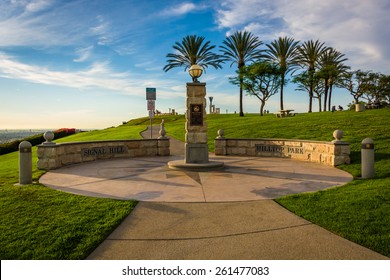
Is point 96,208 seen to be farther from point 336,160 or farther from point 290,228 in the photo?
point 336,160

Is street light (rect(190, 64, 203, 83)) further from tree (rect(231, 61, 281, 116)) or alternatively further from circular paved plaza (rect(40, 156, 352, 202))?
tree (rect(231, 61, 281, 116))

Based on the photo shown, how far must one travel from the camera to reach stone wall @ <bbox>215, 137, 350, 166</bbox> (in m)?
10.7

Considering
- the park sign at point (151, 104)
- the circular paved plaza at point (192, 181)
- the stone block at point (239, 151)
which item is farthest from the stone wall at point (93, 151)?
the stone block at point (239, 151)

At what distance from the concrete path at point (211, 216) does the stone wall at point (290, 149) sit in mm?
1374

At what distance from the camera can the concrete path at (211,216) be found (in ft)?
12.3

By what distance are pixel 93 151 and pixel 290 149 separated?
890 cm

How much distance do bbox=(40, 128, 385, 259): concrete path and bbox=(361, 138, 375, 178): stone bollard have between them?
1.59 ft

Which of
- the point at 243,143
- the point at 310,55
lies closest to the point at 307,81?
the point at 310,55

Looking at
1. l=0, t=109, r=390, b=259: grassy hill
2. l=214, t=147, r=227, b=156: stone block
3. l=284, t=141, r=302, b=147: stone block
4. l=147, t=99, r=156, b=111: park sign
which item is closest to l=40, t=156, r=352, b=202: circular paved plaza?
l=0, t=109, r=390, b=259: grassy hill

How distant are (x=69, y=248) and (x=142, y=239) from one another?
0.97 meters

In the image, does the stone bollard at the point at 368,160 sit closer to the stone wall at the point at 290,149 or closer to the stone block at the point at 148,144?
the stone wall at the point at 290,149

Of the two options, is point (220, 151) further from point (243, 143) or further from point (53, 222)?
point (53, 222)

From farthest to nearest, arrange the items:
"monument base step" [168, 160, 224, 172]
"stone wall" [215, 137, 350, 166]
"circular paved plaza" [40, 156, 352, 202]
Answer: "stone wall" [215, 137, 350, 166]
"monument base step" [168, 160, 224, 172]
"circular paved plaza" [40, 156, 352, 202]

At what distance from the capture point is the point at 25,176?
7645 mm
